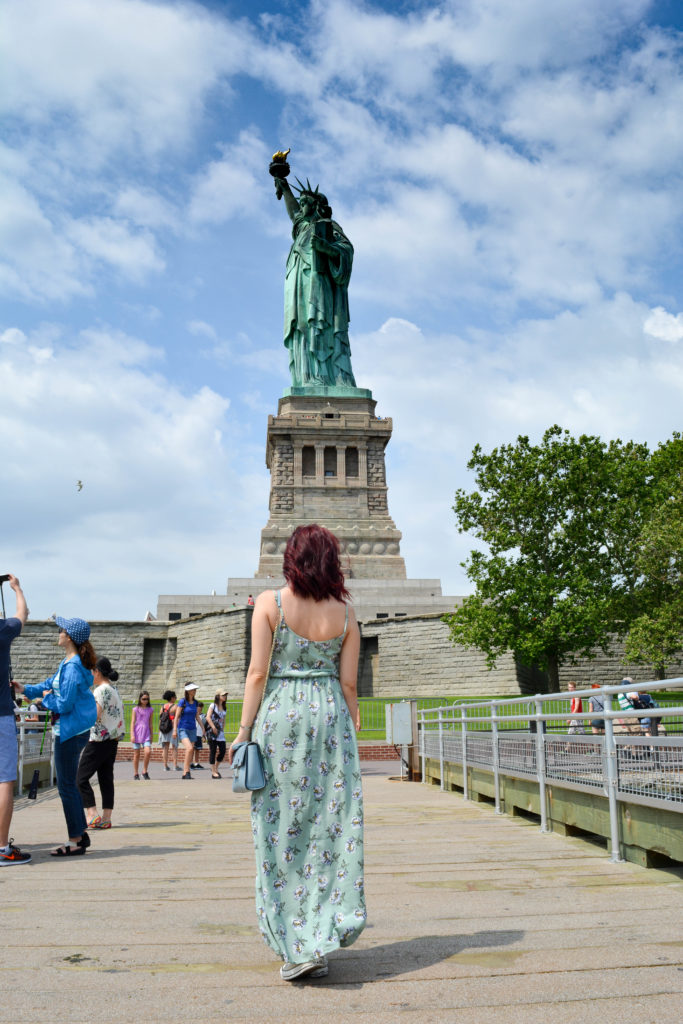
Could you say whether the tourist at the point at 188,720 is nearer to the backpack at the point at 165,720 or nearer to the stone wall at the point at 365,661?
the backpack at the point at 165,720

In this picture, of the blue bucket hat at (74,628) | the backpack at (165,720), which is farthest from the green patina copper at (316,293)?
the blue bucket hat at (74,628)

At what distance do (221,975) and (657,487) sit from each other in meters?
34.1

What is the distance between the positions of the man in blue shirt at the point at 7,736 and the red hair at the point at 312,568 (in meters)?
3.10

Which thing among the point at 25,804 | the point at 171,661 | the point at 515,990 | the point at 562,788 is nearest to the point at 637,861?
the point at 562,788

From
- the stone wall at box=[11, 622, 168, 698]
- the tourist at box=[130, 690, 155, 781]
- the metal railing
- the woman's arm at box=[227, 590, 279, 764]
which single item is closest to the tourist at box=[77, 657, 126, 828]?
the metal railing

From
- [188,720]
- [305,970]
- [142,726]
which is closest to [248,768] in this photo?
[305,970]

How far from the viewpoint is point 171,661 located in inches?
1700

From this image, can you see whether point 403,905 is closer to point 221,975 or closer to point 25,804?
point 221,975

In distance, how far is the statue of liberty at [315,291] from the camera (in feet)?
175

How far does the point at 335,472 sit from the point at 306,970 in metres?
47.8

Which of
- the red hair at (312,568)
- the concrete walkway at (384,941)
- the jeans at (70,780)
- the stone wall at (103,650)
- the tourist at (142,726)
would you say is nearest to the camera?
the concrete walkway at (384,941)

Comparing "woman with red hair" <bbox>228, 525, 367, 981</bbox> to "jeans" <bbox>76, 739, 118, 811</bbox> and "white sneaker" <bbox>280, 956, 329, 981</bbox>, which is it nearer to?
"white sneaker" <bbox>280, 956, 329, 981</bbox>

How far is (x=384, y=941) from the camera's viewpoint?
4262 mm

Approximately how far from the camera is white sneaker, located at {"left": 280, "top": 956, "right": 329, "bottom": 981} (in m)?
3.65
